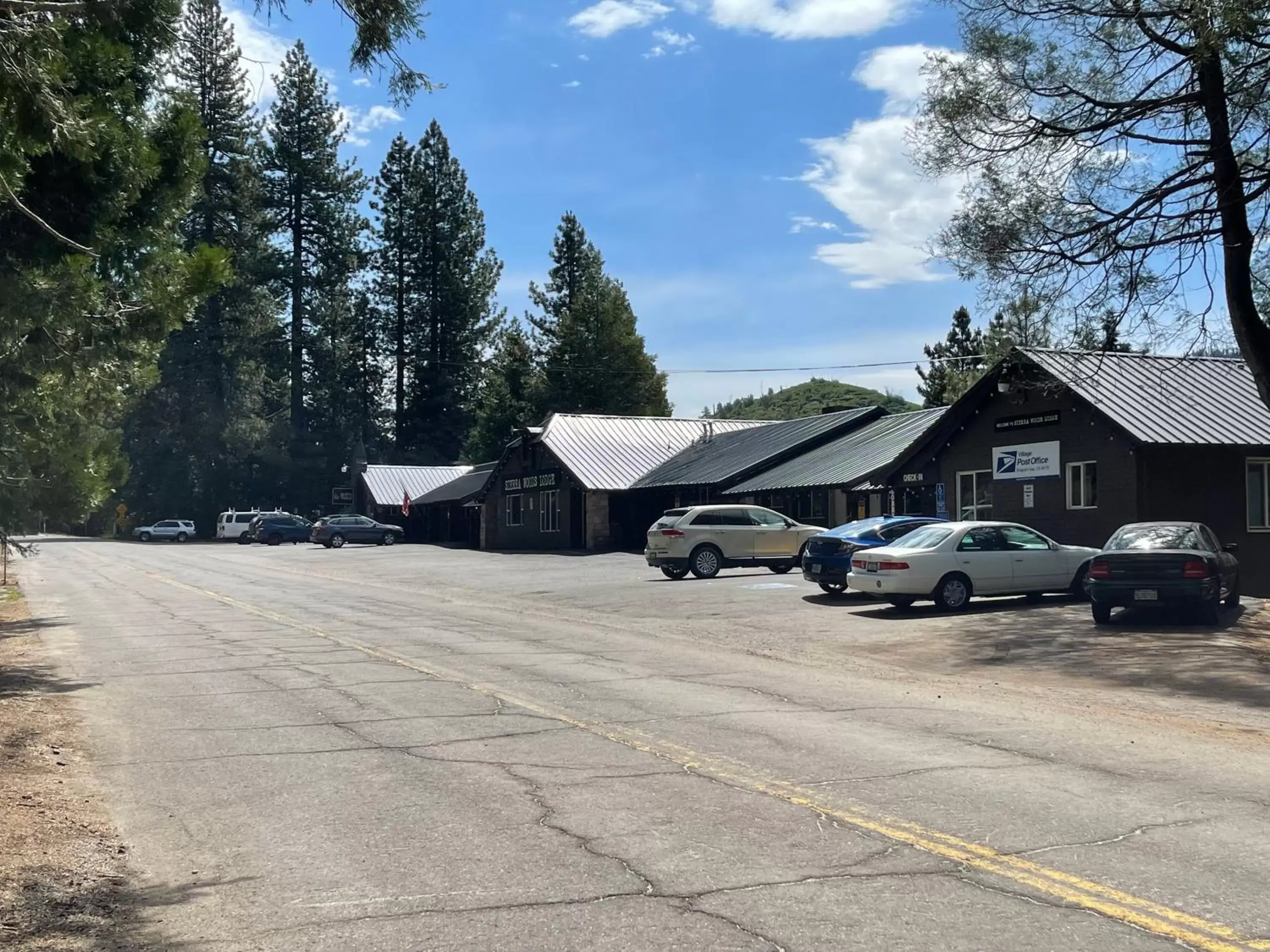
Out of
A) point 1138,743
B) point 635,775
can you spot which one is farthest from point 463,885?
point 1138,743

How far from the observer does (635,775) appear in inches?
320

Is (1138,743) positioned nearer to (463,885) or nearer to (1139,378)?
(463,885)

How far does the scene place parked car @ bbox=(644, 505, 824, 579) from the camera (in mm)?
29547

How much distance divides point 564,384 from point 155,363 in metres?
66.2

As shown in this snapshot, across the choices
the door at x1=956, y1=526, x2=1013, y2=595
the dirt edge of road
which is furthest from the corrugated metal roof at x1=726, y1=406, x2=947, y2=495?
the dirt edge of road

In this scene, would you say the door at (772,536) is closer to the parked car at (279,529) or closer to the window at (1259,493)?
the window at (1259,493)

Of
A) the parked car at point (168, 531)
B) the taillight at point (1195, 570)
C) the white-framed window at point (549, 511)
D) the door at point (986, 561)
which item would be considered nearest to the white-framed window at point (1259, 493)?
the door at point (986, 561)

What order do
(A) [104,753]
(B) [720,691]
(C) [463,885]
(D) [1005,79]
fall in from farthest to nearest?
(D) [1005,79] < (B) [720,691] < (A) [104,753] < (C) [463,885]

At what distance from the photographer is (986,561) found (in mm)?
20906

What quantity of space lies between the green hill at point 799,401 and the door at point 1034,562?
10914cm

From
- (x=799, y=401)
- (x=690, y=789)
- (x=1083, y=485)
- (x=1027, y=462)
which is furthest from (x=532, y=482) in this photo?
(x=799, y=401)

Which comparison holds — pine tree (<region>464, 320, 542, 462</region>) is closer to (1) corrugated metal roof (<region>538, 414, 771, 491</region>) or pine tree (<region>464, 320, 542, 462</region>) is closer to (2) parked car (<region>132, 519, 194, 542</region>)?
(2) parked car (<region>132, 519, 194, 542</region>)

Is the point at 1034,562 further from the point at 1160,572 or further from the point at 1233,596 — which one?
the point at 1160,572

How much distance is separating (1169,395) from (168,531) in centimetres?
6774
